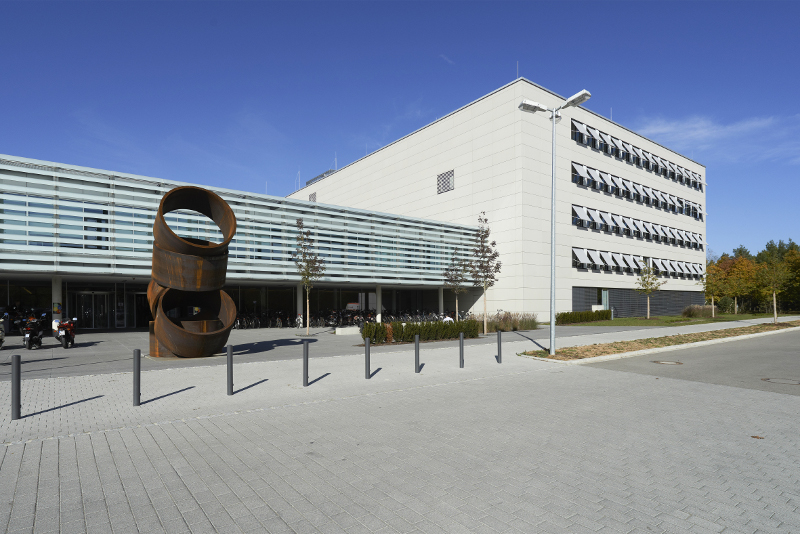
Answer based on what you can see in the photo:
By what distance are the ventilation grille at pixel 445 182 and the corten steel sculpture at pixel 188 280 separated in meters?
27.4

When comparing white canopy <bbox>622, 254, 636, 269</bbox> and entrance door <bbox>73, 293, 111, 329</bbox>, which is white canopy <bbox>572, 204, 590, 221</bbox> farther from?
entrance door <bbox>73, 293, 111, 329</bbox>

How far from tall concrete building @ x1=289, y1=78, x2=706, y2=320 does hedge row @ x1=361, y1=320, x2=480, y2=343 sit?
1432 centimetres

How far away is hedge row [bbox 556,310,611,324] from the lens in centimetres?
3412

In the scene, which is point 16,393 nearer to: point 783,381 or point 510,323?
point 783,381

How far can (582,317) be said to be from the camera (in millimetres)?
35719

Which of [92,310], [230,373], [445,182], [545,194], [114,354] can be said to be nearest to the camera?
[230,373]

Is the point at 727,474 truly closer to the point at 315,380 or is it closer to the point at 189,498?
the point at 189,498

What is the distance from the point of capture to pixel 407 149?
43906 millimetres

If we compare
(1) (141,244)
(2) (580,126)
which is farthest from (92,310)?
(2) (580,126)

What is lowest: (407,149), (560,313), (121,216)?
(560,313)

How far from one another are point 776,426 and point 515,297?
2817cm

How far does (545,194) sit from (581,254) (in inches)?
255

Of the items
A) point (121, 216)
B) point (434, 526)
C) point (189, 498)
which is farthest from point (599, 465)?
point (121, 216)

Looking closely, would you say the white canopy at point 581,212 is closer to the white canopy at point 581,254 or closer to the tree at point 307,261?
the white canopy at point 581,254
